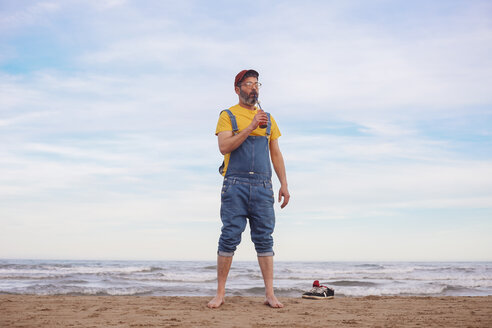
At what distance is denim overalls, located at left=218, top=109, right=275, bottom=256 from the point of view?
4262 millimetres

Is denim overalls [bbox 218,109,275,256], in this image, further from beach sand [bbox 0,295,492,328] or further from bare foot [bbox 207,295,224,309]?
beach sand [bbox 0,295,492,328]

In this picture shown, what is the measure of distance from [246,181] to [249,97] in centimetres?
85

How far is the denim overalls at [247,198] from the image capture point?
14.0 feet

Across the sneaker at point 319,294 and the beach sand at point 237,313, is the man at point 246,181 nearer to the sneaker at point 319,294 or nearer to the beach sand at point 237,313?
the beach sand at point 237,313

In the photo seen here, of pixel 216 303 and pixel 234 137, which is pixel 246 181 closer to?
pixel 234 137

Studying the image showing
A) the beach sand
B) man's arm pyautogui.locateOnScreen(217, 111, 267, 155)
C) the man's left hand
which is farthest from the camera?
the man's left hand

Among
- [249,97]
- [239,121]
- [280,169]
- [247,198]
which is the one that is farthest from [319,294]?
[249,97]

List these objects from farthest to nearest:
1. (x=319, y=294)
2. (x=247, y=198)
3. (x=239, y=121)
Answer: (x=319, y=294) < (x=239, y=121) < (x=247, y=198)

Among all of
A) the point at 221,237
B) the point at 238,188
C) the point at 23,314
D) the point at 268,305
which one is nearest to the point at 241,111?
the point at 238,188

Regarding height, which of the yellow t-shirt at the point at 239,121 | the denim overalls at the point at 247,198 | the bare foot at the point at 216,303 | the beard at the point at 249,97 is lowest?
the bare foot at the point at 216,303

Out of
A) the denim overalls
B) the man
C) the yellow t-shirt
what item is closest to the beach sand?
the man

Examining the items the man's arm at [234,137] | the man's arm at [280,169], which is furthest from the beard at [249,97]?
the man's arm at [280,169]

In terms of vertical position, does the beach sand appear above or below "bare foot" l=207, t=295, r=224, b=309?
below

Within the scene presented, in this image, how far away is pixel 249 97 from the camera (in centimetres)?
447
